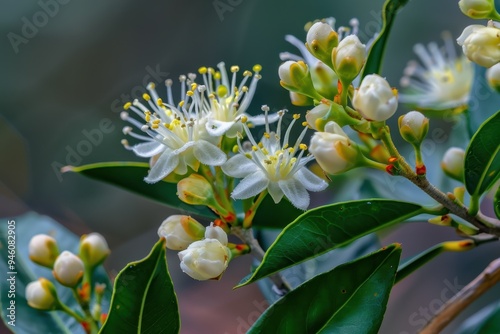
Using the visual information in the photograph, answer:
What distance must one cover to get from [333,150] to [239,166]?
0.58 ft

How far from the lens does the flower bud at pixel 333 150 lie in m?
0.79

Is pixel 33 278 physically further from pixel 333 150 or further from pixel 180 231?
pixel 333 150

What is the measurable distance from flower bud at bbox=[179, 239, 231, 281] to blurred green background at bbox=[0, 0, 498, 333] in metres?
1.38

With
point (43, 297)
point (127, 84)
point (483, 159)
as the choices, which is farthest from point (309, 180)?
point (127, 84)

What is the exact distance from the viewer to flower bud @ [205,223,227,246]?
35.0 inches

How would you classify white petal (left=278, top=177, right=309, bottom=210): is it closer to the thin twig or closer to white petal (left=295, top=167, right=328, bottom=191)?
white petal (left=295, top=167, right=328, bottom=191)

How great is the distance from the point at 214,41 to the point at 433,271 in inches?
54.2

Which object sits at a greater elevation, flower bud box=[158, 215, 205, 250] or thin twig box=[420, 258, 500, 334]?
flower bud box=[158, 215, 205, 250]

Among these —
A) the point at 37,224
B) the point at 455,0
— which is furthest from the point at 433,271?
the point at 37,224

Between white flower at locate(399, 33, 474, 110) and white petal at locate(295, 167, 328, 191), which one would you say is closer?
white petal at locate(295, 167, 328, 191)

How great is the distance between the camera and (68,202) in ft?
9.69

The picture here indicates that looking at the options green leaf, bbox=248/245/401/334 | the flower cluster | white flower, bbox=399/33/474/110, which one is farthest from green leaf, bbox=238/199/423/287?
white flower, bbox=399/33/474/110

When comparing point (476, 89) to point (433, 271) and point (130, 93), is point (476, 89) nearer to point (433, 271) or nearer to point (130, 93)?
point (433, 271)

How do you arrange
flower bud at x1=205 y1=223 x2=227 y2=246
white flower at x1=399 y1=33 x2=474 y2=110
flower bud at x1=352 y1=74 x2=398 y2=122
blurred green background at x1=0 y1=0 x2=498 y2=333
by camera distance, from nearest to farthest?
flower bud at x1=352 y1=74 x2=398 y2=122 < flower bud at x1=205 y1=223 x2=227 y2=246 < white flower at x1=399 y1=33 x2=474 y2=110 < blurred green background at x1=0 y1=0 x2=498 y2=333
